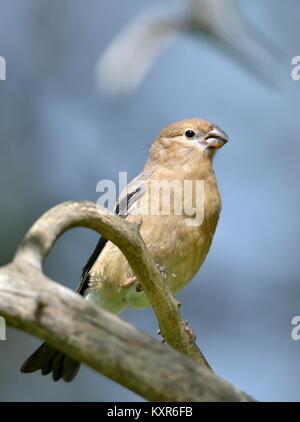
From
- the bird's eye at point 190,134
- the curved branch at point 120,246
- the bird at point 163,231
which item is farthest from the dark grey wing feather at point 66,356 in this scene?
the curved branch at point 120,246

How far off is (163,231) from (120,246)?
5.58 ft

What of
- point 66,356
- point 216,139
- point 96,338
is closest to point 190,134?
point 216,139

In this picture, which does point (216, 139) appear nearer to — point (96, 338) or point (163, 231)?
point (163, 231)

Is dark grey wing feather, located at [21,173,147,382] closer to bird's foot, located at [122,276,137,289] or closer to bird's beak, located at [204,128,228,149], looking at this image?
bird's foot, located at [122,276,137,289]

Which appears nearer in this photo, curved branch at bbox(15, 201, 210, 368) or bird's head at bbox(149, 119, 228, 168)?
curved branch at bbox(15, 201, 210, 368)

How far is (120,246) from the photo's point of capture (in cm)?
441

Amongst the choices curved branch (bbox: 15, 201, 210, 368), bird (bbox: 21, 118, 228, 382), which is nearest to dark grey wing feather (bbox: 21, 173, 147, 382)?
bird (bbox: 21, 118, 228, 382)

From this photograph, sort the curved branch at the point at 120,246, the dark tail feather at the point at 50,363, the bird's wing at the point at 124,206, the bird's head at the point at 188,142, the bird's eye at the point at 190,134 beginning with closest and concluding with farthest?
the curved branch at the point at 120,246, the dark tail feather at the point at 50,363, the bird's wing at the point at 124,206, the bird's head at the point at 188,142, the bird's eye at the point at 190,134

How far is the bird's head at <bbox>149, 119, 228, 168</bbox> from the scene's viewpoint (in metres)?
6.78

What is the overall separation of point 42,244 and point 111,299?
113 inches

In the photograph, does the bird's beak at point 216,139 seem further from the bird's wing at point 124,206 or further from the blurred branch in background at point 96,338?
the blurred branch in background at point 96,338

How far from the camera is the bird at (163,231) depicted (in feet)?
20.1

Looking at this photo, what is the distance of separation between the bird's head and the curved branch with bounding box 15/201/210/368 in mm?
1938
